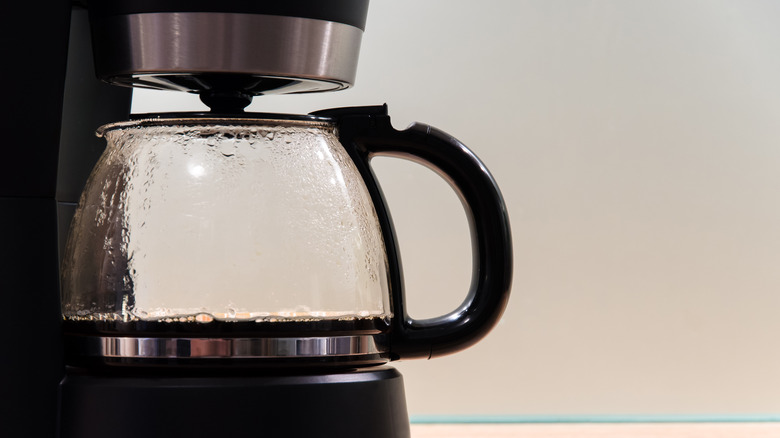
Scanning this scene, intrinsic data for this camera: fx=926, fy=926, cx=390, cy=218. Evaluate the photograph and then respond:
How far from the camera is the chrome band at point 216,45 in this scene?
1.75 ft

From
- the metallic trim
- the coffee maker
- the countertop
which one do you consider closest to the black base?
the coffee maker

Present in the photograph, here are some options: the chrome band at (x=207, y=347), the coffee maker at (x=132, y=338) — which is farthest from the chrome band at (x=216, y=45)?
the chrome band at (x=207, y=347)

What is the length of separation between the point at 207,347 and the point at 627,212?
0.72m

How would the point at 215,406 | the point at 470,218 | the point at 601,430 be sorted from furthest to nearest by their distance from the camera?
the point at 601,430
the point at 470,218
the point at 215,406

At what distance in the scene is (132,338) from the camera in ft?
1.73

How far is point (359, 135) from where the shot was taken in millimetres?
594

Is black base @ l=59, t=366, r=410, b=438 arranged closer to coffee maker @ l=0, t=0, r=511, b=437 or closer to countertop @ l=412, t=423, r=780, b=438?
coffee maker @ l=0, t=0, r=511, b=437

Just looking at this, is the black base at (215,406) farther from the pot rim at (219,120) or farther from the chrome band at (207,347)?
the pot rim at (219,120)

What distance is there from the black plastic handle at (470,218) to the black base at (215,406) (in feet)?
0.25

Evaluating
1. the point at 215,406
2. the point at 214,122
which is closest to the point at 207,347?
the point at 215,406

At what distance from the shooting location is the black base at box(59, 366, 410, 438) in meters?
0.50

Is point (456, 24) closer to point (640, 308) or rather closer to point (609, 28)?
point (609, 28)

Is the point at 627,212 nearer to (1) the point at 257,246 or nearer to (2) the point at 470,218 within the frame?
(2) the point at 470,218

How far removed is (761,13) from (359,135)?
72 cm
